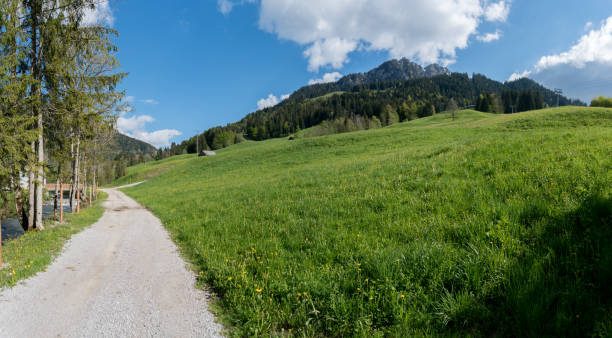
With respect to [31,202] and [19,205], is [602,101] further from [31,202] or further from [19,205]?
[19,205]

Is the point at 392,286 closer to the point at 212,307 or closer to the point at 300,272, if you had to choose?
the point at 300,272

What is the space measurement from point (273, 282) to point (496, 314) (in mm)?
3537

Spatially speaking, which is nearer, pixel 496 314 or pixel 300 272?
pixel 496 314

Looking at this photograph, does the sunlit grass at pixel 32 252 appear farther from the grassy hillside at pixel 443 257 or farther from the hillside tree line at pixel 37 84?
the grassy hillside at pixel 443 257

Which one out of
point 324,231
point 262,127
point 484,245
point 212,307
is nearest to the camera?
point 484,245

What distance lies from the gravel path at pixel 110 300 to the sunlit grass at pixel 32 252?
0.29 m

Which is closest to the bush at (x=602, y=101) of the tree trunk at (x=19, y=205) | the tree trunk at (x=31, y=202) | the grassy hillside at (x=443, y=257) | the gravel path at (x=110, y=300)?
the grassy hillside at (x=443, y=257)

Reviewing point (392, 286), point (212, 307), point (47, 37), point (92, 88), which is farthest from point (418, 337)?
point (92, 88)

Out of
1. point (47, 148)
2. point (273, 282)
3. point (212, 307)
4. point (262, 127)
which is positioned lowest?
point (212, 307)

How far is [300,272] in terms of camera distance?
4.99m

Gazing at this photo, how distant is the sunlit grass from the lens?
6.41m

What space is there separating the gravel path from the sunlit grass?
287mm

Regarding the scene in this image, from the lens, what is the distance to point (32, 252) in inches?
327

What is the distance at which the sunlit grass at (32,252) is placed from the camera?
21.0 ft
